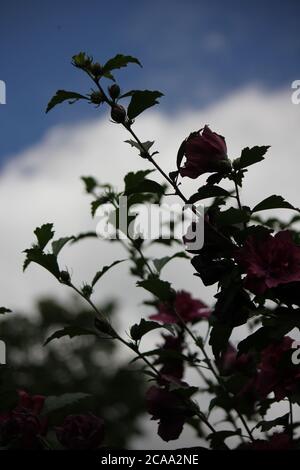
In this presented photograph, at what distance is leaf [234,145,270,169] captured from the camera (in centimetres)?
131

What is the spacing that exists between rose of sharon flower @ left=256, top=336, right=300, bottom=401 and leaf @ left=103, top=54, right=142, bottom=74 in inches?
27.9

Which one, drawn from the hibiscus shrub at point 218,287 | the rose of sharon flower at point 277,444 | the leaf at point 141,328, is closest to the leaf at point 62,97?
the hibiscus shrub at point 218,287

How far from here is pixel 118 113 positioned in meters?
1.39

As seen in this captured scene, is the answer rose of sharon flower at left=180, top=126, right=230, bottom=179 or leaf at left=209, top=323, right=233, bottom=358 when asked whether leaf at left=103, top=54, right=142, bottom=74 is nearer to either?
rose of sharon flower at left=180, top=126, right=230, bottom=179

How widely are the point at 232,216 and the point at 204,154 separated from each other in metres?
0.16

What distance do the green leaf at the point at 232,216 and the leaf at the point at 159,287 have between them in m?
0.40

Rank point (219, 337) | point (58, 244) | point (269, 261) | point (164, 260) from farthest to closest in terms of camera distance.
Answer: point (164, 260), point (58, 244), point (219, 337), point (269, 261)

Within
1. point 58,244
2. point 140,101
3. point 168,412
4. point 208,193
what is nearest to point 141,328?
point 168,412

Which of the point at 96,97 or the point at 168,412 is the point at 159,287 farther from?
the point at 96,97

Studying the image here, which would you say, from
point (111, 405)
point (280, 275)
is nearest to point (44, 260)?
point (280, 275)

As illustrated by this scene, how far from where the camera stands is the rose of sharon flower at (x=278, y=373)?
1.33 meters

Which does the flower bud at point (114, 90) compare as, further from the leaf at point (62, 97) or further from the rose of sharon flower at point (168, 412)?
the rose of sharon flower at point (168, 412)

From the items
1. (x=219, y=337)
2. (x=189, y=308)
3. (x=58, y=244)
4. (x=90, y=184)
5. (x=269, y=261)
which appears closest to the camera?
(x=269, y=261)
